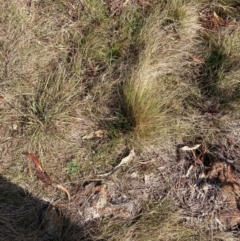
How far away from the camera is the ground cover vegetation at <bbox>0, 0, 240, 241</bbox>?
2.41m

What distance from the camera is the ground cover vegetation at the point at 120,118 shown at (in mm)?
2414

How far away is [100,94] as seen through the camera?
2.85 meters

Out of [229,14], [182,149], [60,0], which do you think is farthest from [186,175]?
[60,0]

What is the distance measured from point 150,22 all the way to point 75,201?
1.60 m

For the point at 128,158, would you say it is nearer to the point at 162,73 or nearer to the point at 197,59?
the point at 162,73

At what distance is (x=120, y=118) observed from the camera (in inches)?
107

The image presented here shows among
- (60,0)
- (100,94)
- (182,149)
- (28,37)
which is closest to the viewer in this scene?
(182,149)

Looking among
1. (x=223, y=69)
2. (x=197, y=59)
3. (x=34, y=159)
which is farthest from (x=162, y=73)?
(x=34, y=159)

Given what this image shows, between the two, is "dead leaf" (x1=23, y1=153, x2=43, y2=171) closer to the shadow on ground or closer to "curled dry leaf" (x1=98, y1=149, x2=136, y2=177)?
the shadow on ground

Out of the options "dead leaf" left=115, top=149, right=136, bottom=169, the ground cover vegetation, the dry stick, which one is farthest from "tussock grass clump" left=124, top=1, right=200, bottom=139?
the dry stick

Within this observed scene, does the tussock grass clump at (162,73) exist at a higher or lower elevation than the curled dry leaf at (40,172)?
higher

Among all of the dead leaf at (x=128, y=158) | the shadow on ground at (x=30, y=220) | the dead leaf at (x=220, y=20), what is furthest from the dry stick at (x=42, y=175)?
the dead leaf at (x=220, y=20)

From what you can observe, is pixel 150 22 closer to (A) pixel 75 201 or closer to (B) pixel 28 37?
(B) pixel 28 37

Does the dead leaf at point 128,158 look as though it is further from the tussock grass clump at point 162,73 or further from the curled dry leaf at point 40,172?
the curled dry leaf at point 40,172
